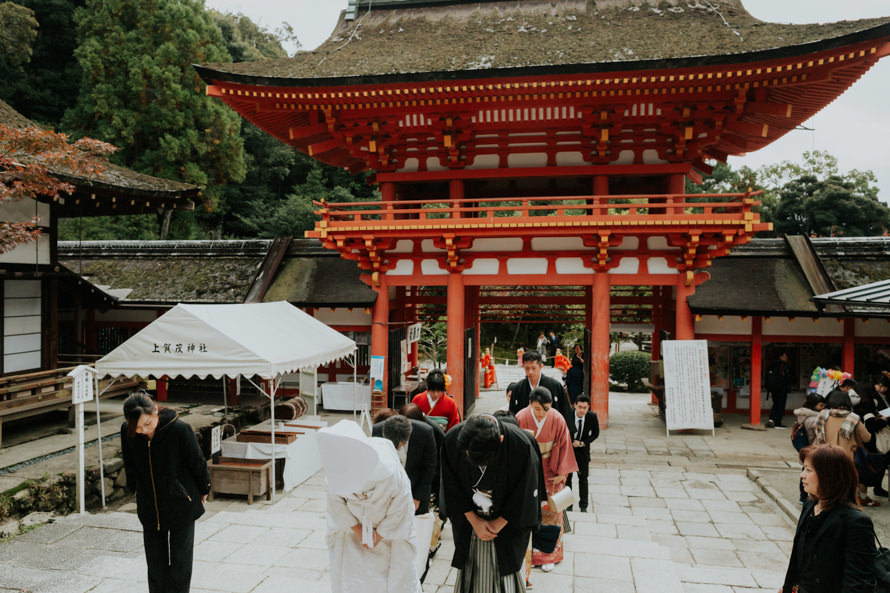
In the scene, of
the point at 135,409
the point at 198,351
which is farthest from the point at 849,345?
the point at 135,409

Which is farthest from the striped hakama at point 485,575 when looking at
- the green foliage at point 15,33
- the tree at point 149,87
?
the green foliage at point 15,33

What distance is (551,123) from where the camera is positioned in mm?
11188

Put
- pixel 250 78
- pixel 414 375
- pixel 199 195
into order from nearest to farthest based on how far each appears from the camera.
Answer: pixel 250 78, pixel 199 195, pixel 414 375

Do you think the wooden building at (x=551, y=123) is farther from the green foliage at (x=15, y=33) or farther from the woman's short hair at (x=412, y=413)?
the green foliage at (x=15, y=33)

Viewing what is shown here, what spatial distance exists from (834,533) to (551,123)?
968 cm

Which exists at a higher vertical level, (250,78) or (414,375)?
(250,78)

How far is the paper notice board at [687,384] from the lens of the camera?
1055 centimetres

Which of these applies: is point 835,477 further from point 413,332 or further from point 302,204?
point 302,204

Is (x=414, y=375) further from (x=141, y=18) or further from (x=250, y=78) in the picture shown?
(x=141, y=18)

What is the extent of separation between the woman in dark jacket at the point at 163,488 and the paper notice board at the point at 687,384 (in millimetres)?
8888

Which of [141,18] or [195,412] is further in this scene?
[141,18]

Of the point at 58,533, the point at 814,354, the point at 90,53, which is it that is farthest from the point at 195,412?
the point at 90,53

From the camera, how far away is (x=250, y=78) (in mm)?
10617

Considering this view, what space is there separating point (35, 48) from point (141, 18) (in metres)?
7.08
